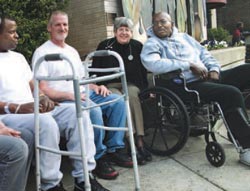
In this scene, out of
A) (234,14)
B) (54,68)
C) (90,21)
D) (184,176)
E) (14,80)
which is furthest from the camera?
(234,14)

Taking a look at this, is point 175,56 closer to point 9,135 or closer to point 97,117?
point 97,117

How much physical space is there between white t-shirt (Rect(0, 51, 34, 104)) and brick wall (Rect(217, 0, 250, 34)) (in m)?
22.8

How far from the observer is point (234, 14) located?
2422 centimetres

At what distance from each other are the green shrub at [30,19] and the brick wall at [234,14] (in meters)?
21.0

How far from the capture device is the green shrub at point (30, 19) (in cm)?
433

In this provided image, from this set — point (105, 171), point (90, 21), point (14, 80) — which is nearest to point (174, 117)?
point (105, 171)

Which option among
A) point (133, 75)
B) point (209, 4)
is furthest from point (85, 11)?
point (209, 4)

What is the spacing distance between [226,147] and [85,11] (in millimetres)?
3384

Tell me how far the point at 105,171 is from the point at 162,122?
82 centimetres

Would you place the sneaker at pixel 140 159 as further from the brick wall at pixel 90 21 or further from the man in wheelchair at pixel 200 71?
the brick wall at pixel 90 21

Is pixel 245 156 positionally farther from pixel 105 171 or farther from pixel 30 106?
pixel 30 106

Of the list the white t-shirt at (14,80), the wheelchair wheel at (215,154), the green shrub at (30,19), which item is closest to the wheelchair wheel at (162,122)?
the wheelchair wheel at (215,154)

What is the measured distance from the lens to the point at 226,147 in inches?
143

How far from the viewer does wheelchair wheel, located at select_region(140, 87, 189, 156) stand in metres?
3.29
